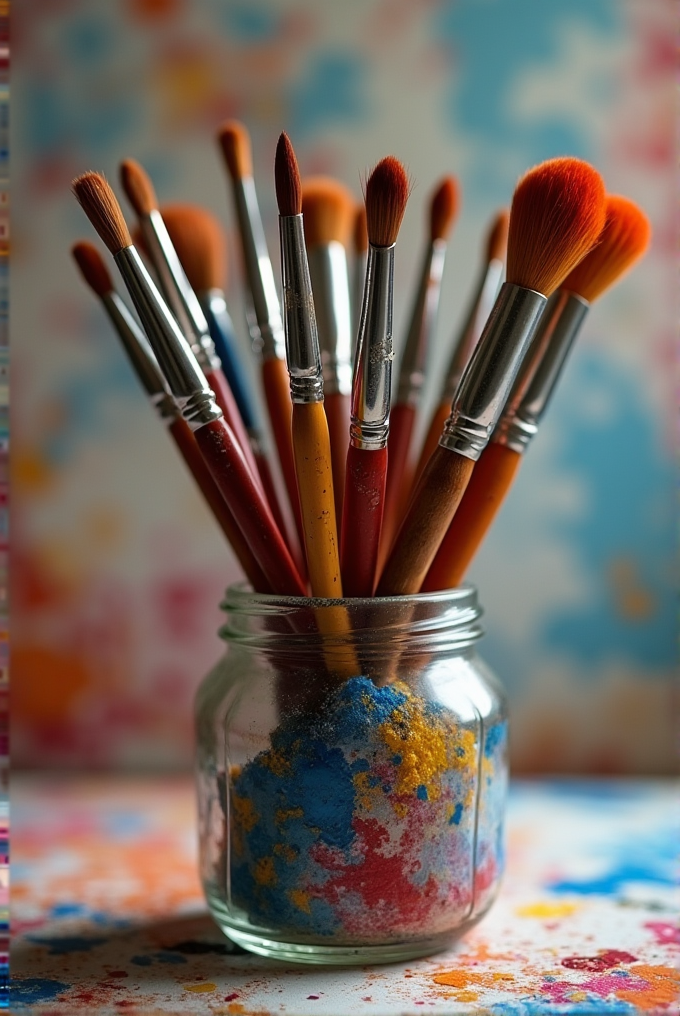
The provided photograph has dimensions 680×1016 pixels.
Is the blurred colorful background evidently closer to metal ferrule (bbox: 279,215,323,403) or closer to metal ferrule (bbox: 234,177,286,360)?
metal ferrule (bbox: 234,177,286,360)

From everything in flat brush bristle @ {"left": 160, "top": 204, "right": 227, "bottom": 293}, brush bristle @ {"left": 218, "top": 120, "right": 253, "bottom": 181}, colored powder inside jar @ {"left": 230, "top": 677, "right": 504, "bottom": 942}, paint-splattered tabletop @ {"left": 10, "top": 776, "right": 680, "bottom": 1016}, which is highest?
brush bristle @ {"left": 218, "top": 120, "right": 253, "bottom": 181}

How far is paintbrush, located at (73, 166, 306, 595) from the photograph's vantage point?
0.47 metres

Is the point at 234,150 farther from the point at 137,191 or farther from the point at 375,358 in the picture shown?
the point at 375,358

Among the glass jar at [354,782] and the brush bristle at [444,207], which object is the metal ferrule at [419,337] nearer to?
the brush bristle at [444,207]

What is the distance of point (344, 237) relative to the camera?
0.58 m

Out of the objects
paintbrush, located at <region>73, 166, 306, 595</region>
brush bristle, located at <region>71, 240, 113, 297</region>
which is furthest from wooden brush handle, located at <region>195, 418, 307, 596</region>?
brush bristle, located at <region>71, 240, 113, 297</region>

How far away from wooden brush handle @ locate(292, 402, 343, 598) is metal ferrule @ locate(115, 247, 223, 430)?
45 millimetres

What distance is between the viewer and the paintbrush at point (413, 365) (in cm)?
56

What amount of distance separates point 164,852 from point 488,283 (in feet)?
1.29

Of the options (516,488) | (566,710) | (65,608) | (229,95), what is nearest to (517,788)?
(566,710)

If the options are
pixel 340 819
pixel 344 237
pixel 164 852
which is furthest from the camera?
pixel 164 852

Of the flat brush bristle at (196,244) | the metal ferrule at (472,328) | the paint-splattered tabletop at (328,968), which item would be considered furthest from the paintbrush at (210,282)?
the paint-splattered tabletop at (328,968)

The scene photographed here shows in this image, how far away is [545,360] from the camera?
1.68 ft

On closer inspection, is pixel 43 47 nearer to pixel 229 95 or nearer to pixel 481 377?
pixel 229 95
